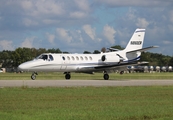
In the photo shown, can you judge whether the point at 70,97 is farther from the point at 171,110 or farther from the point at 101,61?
the point at 101,61

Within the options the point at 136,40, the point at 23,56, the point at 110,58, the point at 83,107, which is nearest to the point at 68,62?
the point at 110,58

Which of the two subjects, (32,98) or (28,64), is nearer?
(32,98)

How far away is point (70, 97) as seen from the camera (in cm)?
2361

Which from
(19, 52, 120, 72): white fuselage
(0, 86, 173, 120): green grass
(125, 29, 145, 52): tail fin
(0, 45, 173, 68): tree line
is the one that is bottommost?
(0, 86, 173, 120): green grass

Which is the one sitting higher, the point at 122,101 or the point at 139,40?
the point at 139,40

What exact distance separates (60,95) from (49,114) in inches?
308

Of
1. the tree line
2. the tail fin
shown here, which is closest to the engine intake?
the tail fin

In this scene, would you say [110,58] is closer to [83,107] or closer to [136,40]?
[136,40]

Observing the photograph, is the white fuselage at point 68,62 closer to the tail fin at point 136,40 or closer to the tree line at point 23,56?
the tail fin at point 136,40

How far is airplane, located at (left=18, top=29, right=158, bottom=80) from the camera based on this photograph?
47031 mm

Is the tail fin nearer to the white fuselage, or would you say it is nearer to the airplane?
the airplane

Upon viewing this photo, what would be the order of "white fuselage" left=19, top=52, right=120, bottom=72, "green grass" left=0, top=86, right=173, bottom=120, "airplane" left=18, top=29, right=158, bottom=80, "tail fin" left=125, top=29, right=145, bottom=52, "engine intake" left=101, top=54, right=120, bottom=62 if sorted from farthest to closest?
"tail fin" left=125, top=29, right=145, bottom=52 < "engine intake" left=101, top=54, right=120, bottom=62 < "airplane" left=18, top=29, right=158, bottom=80 < "white fuselage" left=19, top=52, right=120, bottom=72 < "green grass" left=0, top=86, right=173, bottom=120

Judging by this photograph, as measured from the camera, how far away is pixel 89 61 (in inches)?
2016

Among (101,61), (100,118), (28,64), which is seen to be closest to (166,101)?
(100,118)
